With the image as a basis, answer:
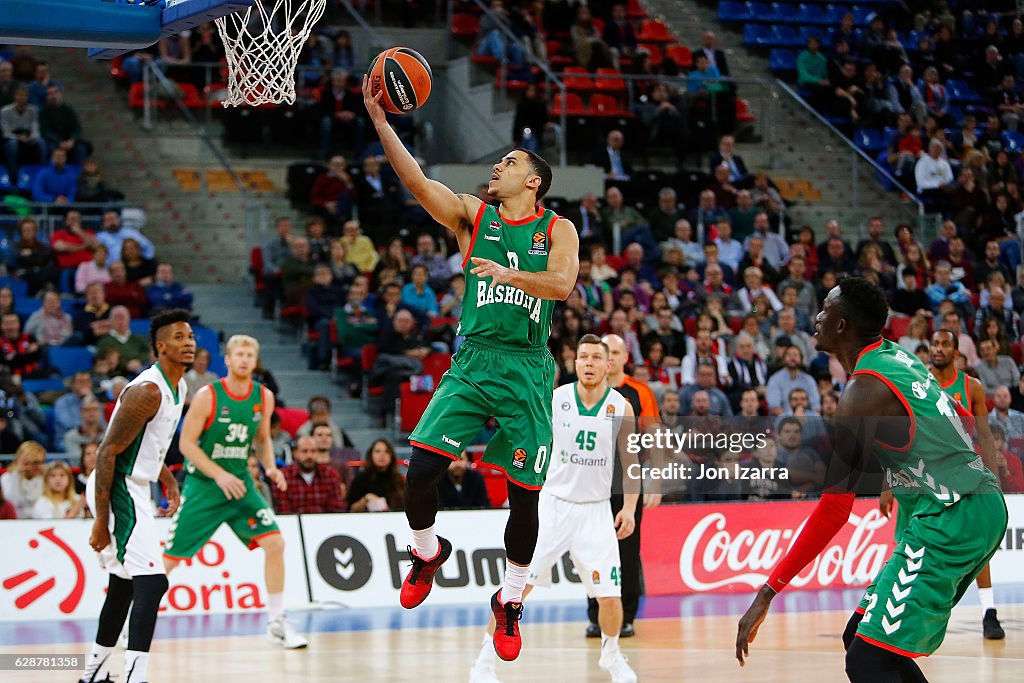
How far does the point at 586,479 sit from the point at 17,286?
7.73 meters

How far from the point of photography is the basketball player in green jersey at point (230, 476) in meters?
9.50

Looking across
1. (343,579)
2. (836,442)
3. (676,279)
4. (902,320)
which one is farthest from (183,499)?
(902,320)

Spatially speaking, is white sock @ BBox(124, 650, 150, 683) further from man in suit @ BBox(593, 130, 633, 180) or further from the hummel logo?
man in suit @ BBox(593, 130, 633, 180)

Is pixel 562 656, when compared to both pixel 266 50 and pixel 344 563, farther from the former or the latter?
pixel 266 50

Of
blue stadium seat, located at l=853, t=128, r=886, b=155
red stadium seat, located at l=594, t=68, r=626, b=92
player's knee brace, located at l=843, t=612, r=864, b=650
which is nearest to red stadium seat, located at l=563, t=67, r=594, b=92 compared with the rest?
red stadium seat, located at l=594, t=68, r=626, b=92

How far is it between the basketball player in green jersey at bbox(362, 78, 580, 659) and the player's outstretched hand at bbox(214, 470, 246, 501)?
3.15m

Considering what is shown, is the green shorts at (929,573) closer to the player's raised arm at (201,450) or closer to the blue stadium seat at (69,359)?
the player's raised arm at (201,450)

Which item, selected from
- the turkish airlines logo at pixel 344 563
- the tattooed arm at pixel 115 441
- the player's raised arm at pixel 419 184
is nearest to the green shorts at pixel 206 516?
the turkish airlines logo at pixel 344 563

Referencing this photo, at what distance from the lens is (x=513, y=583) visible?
6637 millimetres

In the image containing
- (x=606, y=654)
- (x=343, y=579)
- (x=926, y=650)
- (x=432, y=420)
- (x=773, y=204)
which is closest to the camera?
(x=926, y=650)

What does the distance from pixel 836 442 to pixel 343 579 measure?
7049 mm

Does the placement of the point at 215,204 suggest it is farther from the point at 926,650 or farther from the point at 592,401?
the point at 926,650

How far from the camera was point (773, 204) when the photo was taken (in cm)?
1845

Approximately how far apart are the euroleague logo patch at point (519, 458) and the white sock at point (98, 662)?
2600 millimetres
